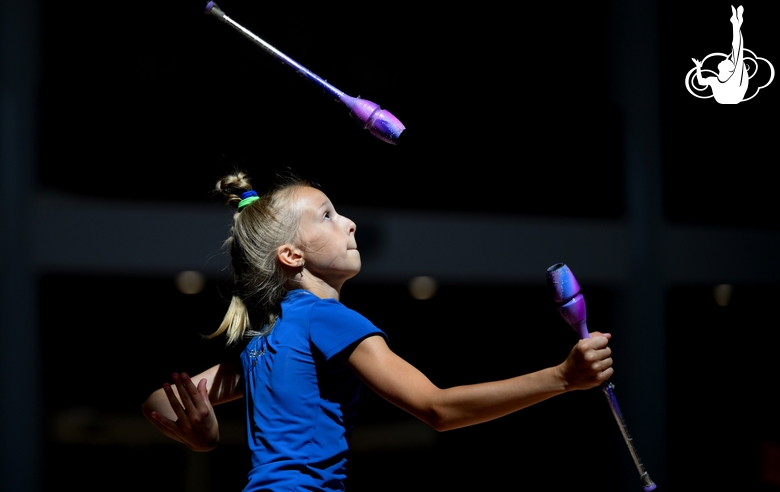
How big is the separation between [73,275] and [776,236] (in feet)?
8.59


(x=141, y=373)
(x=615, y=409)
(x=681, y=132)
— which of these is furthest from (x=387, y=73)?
(x=615, y=409)

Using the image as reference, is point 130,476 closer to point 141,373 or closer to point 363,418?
point 141,373

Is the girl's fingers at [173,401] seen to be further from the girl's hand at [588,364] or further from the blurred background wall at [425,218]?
the blurred background wall at [425,218]

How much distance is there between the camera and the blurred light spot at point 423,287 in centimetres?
291

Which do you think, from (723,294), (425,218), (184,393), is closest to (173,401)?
(184,393)

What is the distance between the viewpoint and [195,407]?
151 centimetres

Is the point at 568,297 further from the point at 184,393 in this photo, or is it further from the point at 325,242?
the point at 184,393

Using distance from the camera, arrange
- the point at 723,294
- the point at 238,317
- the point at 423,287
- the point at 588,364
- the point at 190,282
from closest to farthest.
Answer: the point at 588,364
the point at 238,317
the point at 190,282
the point at 423,287
the point at 723,294

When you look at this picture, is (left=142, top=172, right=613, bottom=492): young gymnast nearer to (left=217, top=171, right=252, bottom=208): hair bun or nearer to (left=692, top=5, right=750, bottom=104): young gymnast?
(left=217, top=171, right=252, bottom=208): hair bun

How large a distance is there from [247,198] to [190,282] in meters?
1.21

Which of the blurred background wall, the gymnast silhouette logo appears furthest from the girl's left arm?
the gymnast silhouette logo

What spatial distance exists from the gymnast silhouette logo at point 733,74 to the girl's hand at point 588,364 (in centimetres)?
219

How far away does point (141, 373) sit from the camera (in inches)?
114

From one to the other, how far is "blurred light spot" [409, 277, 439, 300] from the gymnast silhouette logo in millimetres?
1243
